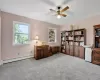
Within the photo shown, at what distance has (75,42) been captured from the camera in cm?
531

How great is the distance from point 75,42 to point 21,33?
3.58 m

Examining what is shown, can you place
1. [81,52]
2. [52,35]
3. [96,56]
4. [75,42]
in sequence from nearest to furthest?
[96,56] < [81,52] < [75,42] < [52,35]

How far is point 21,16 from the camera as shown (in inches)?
172

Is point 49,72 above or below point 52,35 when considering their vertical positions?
below

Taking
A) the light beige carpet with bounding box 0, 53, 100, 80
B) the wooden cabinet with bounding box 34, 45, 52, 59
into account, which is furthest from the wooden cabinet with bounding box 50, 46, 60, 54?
the light beige carpet with bounding box 0, 53, 100, 80

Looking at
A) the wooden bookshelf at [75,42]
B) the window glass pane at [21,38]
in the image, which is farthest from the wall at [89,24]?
the window glass pane at [21,38]

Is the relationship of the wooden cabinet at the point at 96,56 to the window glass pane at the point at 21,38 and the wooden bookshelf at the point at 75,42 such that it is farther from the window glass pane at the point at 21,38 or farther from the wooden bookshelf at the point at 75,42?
the window glass pane at the point at 21,38

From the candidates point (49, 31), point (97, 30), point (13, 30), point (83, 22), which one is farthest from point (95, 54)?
point (13, 30)

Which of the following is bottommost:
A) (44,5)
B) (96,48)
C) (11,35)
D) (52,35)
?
(96,48)

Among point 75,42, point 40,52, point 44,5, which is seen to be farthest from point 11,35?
point 75,42

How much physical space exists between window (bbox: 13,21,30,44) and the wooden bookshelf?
297cm

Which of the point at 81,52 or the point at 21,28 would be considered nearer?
the point at 21,28

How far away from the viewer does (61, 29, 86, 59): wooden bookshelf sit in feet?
15.7

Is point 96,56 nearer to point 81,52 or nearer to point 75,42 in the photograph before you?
point 81,52
